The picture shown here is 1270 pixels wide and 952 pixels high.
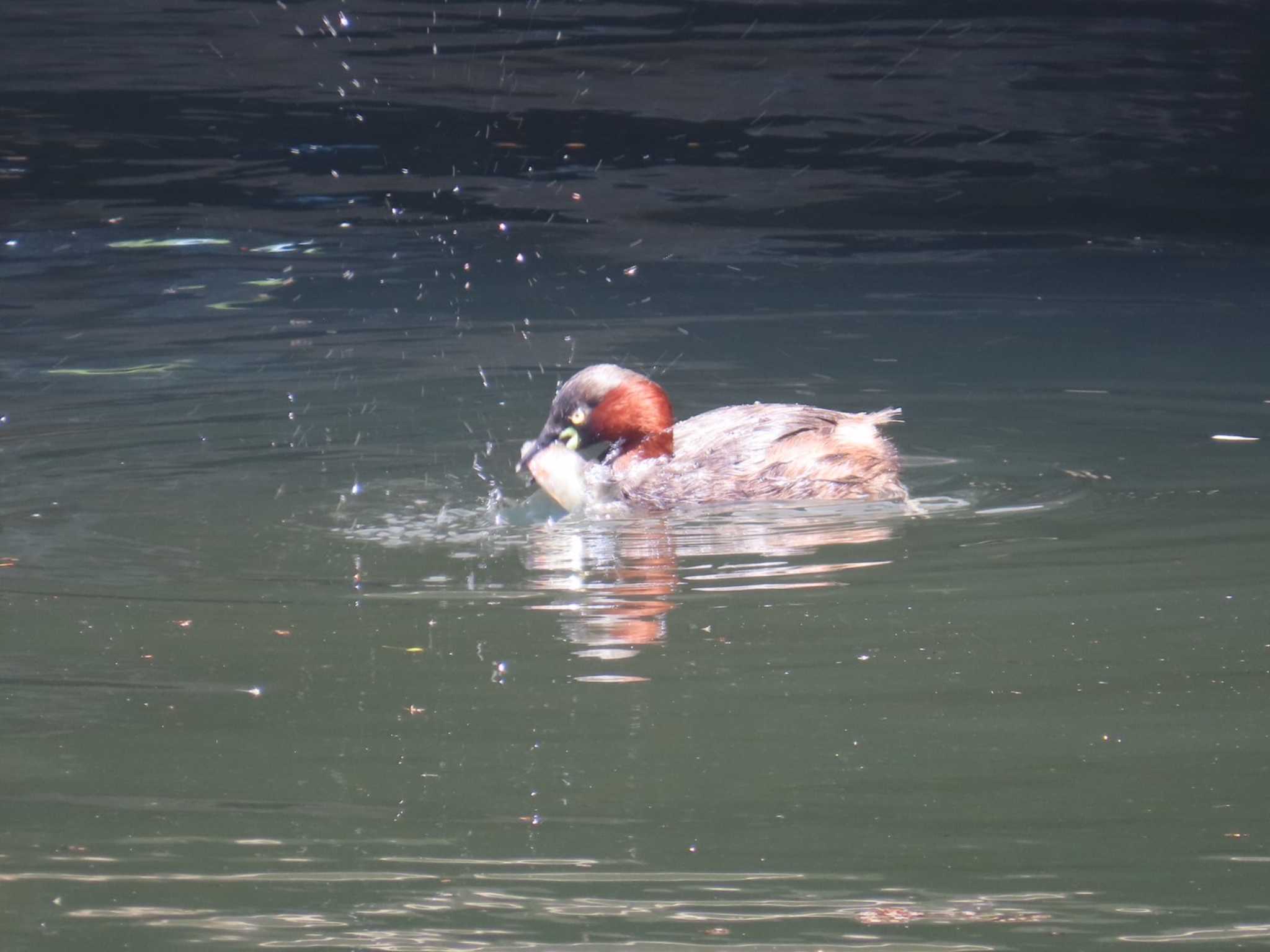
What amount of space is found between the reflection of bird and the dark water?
154 millimetres

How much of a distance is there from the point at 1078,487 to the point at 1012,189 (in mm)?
7415

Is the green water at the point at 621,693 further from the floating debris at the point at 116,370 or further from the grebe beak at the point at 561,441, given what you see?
the floating debris at the point at 116,370

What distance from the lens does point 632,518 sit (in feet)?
19.8

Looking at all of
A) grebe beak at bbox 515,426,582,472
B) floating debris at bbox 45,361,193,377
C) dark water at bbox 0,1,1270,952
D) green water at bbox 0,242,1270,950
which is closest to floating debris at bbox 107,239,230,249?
dark water at bbox 0,1,1270,952

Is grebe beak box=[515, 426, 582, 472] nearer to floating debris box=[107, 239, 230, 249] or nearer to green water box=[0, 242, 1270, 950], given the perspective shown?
green water box=[0, 242, 1270, 950]

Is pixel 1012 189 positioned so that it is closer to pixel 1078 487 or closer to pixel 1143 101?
pixel 1143 101

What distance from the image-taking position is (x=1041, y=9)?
13461mm

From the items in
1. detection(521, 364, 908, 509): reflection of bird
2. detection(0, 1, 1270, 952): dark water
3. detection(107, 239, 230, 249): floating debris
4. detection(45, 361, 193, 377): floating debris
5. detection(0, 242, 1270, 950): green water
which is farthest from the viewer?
detection(107, 239, 230, 249): floating debris

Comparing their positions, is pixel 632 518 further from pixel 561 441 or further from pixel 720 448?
pixel 561 441

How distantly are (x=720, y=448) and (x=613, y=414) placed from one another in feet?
1.73

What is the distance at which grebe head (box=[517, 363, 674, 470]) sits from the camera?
6.52m

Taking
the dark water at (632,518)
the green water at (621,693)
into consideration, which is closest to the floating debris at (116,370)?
the dark water at (632,518)

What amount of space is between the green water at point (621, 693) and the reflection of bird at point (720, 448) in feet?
0.46

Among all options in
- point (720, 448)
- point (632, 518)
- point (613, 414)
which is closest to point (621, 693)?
point (632, 518)
